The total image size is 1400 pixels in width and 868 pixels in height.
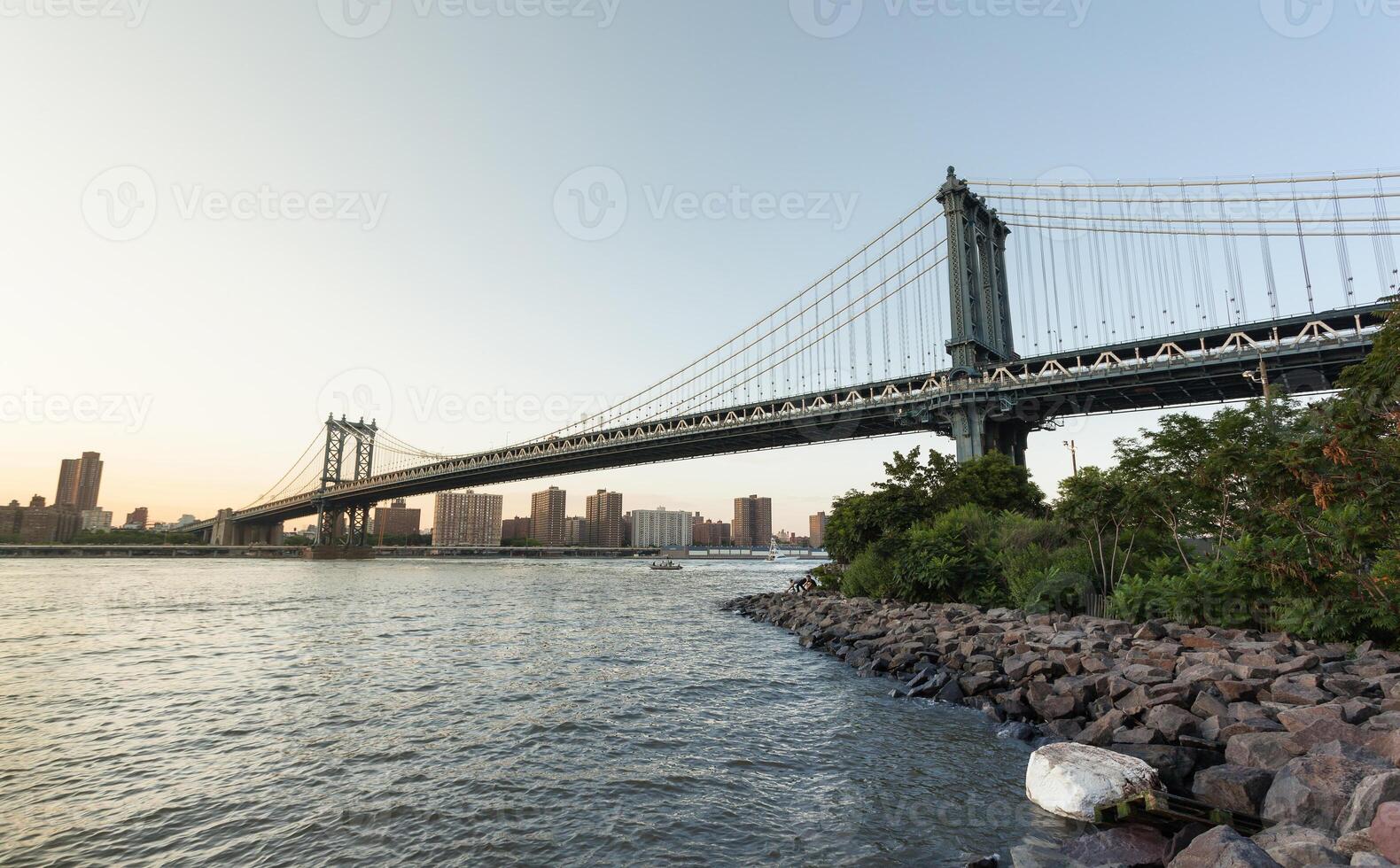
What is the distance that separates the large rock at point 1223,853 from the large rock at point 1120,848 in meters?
0.34

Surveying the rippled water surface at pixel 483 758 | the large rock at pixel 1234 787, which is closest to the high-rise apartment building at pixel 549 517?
the rippled water surface at pixel 483 758

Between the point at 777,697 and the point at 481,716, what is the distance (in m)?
5.48

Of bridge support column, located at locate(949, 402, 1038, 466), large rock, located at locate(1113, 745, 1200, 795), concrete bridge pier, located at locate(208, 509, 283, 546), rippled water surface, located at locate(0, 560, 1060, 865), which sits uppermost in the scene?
bridge support column, located at locate(949, 402, 1038, 466)

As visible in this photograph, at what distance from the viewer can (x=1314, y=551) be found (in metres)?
11.9

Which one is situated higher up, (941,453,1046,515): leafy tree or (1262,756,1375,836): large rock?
(941,453,1046,515): leafy tree

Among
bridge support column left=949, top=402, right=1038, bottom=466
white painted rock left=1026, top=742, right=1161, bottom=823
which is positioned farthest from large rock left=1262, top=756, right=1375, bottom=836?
bridge support column left=949, top=402, right=1038, bottom=466

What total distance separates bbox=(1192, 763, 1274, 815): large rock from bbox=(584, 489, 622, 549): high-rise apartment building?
177654 millimetres

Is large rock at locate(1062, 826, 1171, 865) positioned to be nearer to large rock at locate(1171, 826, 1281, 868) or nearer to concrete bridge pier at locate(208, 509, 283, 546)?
large rock at locate(1171, 826, 1281, 868)

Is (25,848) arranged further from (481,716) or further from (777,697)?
(777,697)

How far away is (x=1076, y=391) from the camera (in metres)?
40.7

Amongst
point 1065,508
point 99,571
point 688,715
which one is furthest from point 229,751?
point 99,571

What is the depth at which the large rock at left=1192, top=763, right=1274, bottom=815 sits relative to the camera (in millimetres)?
6469

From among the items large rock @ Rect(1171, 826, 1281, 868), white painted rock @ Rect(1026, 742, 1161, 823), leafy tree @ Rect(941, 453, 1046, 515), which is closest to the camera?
large rock @ Rect(1171, 826, 1281, 868)

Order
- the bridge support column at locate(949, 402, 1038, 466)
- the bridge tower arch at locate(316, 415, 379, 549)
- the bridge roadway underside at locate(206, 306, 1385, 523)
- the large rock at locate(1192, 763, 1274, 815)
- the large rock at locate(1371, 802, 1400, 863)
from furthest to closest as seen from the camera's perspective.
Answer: the bridge tower arch at locate(316, 415, 379, 549)
the bridge support column at locate(949, 402, 1038, 466)
the bridge roadway underside at locate(206, 306, 1385, 523)
the large rock at locate(1192, 763, 1274, 815)
the large rock at locate(1371, 802, 1400, 863)
